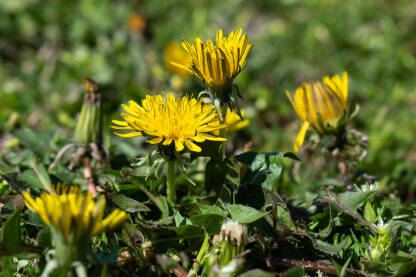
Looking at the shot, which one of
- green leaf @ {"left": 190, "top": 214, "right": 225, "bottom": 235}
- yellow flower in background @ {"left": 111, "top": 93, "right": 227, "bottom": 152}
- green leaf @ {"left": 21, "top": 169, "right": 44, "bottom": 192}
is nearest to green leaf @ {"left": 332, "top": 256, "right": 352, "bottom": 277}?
green leaf @ {"left": 190, "top": 214, "right": 225, "bottom": 235}

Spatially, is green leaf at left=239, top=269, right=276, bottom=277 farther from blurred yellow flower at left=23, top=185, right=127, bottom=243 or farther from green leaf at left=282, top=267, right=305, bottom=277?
blurred yellow flower at left=23, top=185, right=127, bottom=243

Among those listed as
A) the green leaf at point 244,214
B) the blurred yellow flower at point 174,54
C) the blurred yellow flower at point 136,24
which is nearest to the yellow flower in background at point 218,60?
the green leaf at point 244,214

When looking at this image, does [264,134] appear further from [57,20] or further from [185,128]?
[57,20]

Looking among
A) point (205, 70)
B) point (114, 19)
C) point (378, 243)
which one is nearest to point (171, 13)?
point (114, 19)

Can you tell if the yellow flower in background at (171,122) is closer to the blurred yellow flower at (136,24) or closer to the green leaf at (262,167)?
the green leaf at (262,167)

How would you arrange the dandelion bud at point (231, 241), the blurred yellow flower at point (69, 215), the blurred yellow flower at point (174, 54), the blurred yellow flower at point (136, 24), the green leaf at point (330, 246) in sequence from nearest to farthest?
the blurred yellow flower at point (69, 215)
the dandelion bud at point (231, 241)
the green leaf at point (330, 246)
the blurred yellow flower at point (174, 54)
the blurred yellow flower at point (136, 24)

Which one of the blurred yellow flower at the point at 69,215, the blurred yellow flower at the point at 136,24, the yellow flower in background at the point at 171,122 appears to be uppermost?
the blurred yellow flower at the point at 136,24
